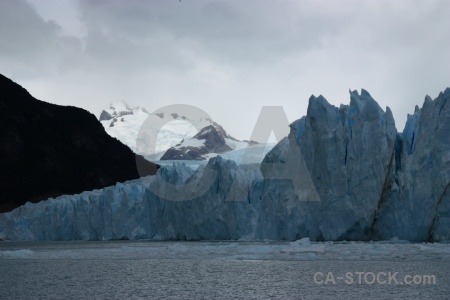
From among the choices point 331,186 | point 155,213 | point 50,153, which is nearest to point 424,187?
point 331,186

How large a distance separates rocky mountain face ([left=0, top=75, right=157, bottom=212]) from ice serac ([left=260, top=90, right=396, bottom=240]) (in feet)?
137

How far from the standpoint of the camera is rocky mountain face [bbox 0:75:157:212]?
200 ft

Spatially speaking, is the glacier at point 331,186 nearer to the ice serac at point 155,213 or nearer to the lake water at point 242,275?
the ice serac at point 155,213

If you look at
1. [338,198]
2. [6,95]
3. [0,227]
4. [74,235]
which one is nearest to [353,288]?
[338,198]

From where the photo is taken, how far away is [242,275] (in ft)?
36.9

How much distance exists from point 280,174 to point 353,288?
55.0ft

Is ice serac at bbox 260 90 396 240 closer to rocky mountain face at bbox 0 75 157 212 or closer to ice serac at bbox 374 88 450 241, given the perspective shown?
ice serac at bbox 374 88 450 241

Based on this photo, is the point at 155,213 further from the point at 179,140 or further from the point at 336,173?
the point at 179,140

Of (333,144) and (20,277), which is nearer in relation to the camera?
(20,277)

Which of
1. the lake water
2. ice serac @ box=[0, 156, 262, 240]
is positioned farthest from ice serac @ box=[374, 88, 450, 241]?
ice serac @ box=[0, 156, 262, 240]

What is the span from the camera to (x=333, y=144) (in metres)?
23.7

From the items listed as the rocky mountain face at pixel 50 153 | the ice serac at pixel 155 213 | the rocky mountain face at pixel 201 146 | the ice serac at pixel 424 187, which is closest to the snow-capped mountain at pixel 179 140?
the rocky mountain face at pixel 201 146

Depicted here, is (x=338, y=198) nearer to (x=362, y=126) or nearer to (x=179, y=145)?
(x=362, y=126)

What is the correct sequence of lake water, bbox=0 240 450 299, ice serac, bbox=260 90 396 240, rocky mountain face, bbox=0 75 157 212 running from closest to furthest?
lake water, bbox=0 240 450 299 → ice serac, bbox=260 90 396 240 → rocky mountain face, bbox=0 75 157 212
